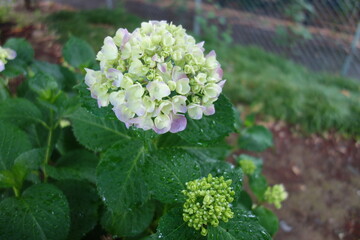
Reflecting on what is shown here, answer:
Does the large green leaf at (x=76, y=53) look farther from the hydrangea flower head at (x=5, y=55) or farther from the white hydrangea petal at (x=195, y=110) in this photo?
the white hydrangea petal at (x=195, y=110)

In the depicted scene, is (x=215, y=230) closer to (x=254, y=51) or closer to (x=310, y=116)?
(x=310, y=116)

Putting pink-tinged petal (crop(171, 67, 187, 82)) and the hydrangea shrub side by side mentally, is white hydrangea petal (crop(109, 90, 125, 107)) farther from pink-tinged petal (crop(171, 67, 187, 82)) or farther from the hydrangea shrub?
pink-tinged petal (crop(171, 67, 187, 82))

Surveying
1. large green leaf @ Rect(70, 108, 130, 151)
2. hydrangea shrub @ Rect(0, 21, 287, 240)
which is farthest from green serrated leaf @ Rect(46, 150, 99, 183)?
large green leaf @ Rect(70, 108, 130, 151)


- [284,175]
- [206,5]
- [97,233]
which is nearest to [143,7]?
[206,5]

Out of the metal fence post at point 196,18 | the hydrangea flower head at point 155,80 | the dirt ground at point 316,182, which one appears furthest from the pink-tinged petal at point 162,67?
the metal fence post at point 196,18

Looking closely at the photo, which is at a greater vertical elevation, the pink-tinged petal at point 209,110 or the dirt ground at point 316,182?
the pink-tinged petal at point 209,110

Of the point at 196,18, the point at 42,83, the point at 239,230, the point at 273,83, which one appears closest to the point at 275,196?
the point at 239,230
